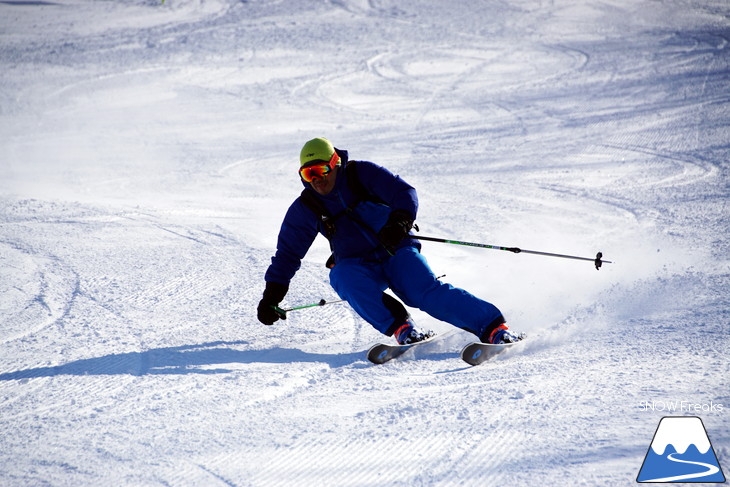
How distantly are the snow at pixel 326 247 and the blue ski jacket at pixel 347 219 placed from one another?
1.68 feet

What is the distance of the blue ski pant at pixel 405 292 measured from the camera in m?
3.94

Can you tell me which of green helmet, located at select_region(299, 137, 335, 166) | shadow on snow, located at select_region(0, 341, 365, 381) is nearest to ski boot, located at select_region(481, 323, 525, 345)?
shadow on snow, located at select_region(0, 341, 365, 381)

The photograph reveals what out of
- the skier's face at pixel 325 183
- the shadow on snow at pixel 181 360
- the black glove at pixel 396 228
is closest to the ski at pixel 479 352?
the shadow on snow at pixel 181 360

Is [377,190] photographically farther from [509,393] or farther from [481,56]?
[481,56]

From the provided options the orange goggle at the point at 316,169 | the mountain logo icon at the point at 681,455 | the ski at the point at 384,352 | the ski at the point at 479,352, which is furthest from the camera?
the orange goggle at the point at 316,169

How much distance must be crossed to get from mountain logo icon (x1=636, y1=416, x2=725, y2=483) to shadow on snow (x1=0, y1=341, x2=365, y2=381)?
170 cm

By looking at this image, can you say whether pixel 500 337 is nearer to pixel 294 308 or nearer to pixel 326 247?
pixel 294 308

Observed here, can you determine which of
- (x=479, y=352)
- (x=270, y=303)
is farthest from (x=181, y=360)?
(x=479, y=352)

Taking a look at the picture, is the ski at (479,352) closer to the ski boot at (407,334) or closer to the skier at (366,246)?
the skier at (366,246)

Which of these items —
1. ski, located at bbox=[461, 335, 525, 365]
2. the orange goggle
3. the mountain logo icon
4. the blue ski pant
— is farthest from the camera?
the orange goggle

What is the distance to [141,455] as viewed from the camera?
2.88 m

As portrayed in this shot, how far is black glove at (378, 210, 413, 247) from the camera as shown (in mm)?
4027

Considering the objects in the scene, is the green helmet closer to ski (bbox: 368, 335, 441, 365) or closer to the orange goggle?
the orange goggle

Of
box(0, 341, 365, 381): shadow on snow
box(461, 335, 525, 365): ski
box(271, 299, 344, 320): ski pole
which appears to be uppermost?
box(461, 335, 525, 365): ski
